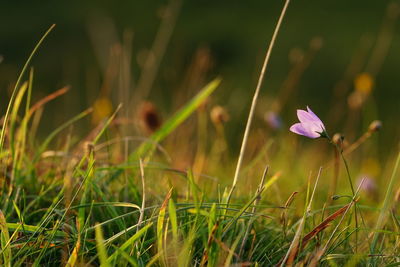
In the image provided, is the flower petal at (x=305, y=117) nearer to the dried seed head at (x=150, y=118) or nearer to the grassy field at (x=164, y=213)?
the grassy field at (x=164, y=213)

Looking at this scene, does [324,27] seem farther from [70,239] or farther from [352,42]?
[70,239]

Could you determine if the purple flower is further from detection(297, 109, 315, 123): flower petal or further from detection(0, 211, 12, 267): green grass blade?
detection(0, 211, 12, 267): green grass blade

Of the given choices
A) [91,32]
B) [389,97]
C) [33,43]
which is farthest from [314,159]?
[33,43]

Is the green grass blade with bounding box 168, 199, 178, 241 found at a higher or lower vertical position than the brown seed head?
lower

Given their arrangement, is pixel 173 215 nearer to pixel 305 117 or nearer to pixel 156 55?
pixel 305 117

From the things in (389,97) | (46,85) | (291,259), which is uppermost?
(291,259)

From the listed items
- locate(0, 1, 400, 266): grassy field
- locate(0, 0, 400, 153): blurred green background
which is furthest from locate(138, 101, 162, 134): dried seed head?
locate(0, 0, 400, 153): blurred green background

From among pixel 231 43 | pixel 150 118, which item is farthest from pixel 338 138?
pixel 231 43

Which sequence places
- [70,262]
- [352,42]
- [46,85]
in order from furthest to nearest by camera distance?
[352,42] < [46,85] < [70,262]

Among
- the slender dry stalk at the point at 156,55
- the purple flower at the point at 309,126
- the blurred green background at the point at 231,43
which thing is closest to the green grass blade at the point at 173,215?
the purple flower at the point at 309,126
